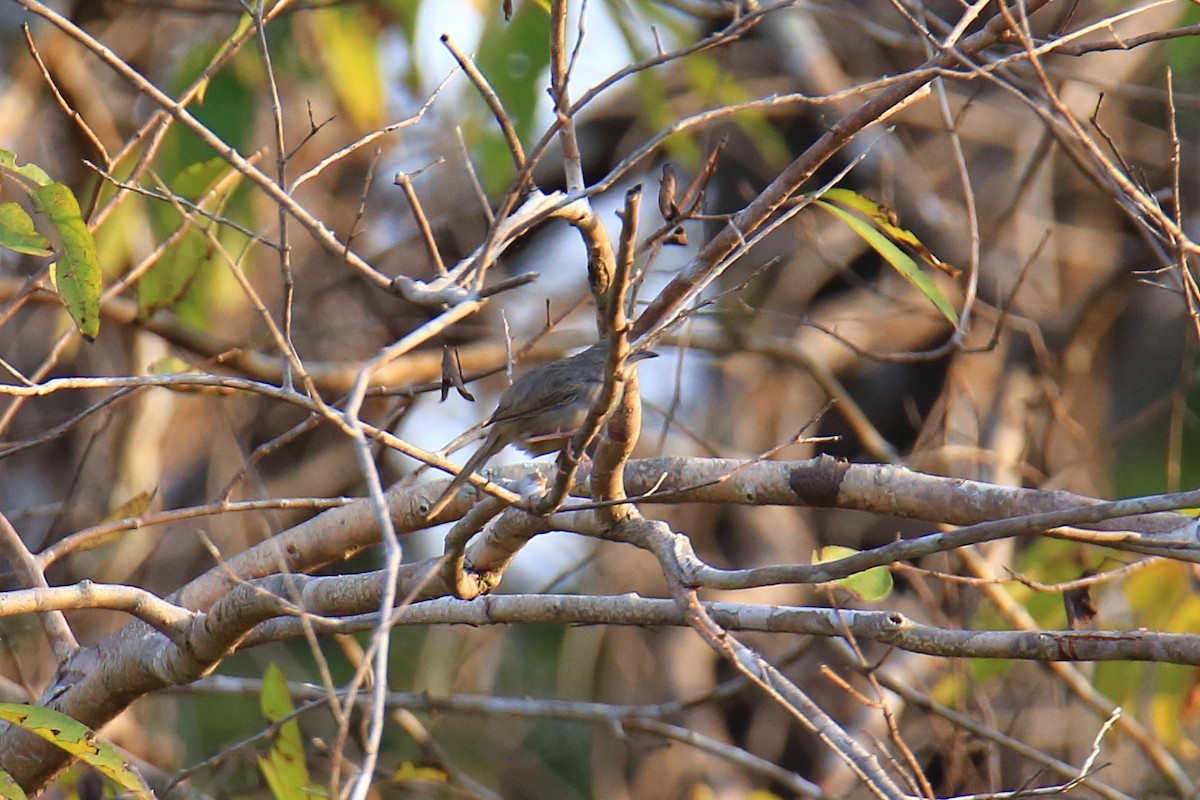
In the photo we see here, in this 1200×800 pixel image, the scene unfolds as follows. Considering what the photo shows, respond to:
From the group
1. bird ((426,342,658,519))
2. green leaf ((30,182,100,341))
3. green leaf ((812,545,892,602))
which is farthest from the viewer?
bird ((426,342,658,519))

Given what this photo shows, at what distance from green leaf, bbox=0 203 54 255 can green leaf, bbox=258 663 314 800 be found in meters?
1.08

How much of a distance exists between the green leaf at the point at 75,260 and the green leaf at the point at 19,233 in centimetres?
5

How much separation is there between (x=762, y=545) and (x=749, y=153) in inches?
96.1

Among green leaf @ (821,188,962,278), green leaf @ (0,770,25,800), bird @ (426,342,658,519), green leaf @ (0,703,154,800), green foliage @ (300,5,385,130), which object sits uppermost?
green foliage @ (300,5,385,130)

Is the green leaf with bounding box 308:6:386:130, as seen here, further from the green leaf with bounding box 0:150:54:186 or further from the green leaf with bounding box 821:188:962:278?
the green leaf with bounding box 821:188:962:278

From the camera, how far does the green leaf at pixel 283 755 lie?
8.80ft

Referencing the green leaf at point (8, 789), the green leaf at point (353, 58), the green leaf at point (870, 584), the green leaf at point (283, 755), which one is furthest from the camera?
the green leaf at point (353, 58)

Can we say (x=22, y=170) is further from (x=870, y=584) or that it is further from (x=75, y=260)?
(x=870, y=584)

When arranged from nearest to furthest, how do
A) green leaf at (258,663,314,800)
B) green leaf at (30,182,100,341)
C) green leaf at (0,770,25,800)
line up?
green leaf at (0,770,25,800) < green leaf at (30,182,100,341) < green leaf at (258,663,314,800)

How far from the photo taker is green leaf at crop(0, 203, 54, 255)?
2471 millimetres

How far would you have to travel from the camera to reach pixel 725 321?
5.88m

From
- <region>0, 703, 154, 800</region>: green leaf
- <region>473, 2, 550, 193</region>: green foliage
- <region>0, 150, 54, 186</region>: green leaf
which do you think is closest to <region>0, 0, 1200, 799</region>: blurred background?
<region>473, 2, 550, 193</region>: green foliage

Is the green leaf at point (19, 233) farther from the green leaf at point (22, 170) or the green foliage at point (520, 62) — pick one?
the green foliage at point (520, 62)

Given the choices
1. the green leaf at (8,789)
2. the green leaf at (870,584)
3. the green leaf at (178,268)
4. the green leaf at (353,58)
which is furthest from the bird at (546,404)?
the green leaf at (353,58)
